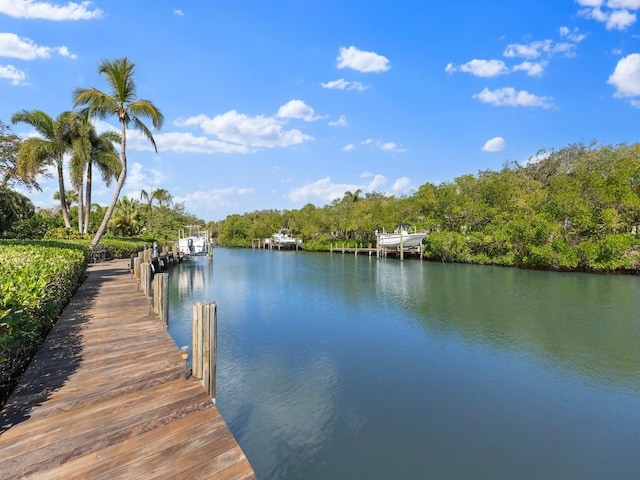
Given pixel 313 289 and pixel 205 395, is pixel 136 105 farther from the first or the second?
pixel 205 395

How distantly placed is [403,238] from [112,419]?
33.4m

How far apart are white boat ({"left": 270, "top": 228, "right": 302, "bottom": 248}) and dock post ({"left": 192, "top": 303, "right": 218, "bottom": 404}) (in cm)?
5240

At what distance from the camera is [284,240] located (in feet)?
192

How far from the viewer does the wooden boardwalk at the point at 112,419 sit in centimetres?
273

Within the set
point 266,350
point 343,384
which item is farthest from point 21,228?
point 343,384

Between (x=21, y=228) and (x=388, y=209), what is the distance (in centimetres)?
3488

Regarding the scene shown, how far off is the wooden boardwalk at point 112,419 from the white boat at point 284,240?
52.2 metres

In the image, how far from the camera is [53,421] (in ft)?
10.7

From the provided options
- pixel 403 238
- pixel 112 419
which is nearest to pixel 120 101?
pixel 112 419

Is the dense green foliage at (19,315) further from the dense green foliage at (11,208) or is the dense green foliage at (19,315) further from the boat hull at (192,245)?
the boat hull at (192,245)

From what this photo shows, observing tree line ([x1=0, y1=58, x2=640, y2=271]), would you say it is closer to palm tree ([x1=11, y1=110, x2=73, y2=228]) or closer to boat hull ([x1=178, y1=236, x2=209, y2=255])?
palm tree ([x1=11, y1=110, x2=73, y2=228])

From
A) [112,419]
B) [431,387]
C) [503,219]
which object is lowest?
[431,387]

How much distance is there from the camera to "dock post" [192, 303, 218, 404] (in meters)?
4.39

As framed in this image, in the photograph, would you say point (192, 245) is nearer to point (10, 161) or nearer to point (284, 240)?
point (10, 161)
